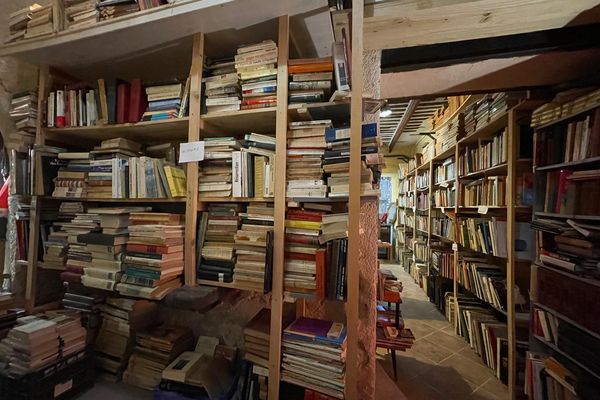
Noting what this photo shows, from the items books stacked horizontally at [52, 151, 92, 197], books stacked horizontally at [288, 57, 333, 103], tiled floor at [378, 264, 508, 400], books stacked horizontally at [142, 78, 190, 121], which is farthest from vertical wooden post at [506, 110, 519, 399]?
books stacked horizontally at [52, 151, 92, 197]

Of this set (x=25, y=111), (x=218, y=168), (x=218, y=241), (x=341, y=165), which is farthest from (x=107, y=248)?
(x=341, y=165)

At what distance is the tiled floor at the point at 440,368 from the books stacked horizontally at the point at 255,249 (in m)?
1.59

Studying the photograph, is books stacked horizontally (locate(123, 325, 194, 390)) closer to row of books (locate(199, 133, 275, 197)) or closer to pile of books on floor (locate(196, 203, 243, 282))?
pile of books on floor (locate(196, 203, 243, 282))

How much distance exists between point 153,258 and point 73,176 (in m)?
0.94

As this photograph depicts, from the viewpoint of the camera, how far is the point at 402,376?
2100mm

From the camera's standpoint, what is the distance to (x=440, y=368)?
2207mm

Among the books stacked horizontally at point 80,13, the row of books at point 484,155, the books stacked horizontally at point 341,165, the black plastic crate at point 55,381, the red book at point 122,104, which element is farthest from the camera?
the row of books at point 484,155

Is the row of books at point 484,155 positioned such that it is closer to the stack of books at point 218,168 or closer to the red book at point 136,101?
the stack of books at point 218,168

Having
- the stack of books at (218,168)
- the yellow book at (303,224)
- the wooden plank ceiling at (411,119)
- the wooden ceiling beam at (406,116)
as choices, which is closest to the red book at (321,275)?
the yellow book at (303,224)

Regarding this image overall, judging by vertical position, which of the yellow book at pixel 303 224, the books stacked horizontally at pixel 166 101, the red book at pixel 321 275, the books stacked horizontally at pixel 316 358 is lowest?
the books stacked horizontally at pixel 316 358

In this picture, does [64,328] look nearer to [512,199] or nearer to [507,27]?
[507,27]

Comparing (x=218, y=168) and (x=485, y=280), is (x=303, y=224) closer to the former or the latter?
(x=218, y=168)

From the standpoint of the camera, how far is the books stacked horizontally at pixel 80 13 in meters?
1.50

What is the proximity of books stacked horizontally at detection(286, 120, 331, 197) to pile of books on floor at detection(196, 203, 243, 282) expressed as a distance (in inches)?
15.5
